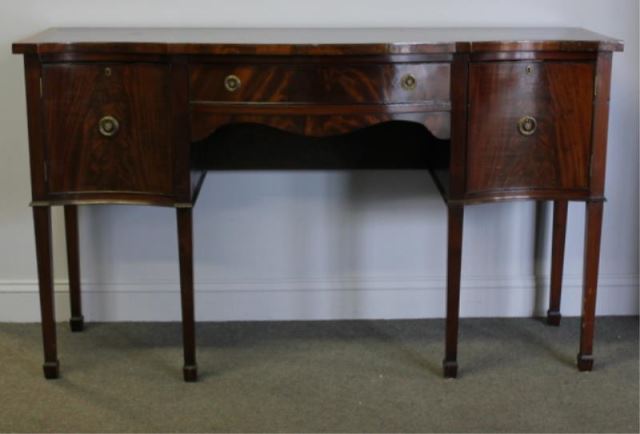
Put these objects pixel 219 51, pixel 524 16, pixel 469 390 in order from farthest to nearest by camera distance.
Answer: pixel 524 16 → pixel 469 390 → pixel 219 51

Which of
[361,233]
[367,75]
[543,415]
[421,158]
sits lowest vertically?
[543,415]

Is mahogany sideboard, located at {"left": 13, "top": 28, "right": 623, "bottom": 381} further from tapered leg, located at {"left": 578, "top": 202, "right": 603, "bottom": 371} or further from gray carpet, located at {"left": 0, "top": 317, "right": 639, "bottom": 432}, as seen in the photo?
gray carpet, located at {"left": 0, "top": 317, "right": 639, "bottom": 432}

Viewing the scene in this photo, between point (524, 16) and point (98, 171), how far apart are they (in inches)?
48.8

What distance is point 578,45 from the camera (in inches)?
97.9

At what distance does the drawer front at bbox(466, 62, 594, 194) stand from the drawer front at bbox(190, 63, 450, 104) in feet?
0.43

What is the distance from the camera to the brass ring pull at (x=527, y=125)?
254 cm

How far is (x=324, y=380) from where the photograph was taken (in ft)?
8.77

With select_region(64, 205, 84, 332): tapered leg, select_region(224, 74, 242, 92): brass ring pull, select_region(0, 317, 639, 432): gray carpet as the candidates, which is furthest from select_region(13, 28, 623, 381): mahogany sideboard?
select_region(64, 205, 84, 332): tapered leg

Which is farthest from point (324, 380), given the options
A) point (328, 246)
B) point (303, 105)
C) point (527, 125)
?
point (527, 125)

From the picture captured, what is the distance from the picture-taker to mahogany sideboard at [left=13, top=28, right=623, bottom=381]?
8.04 ft

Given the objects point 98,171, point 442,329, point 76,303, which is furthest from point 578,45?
point 76,303

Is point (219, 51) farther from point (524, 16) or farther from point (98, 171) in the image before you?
point (524, 16)

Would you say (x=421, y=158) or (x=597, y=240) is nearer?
(x=597, y=240)

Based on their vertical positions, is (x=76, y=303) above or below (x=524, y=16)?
below
